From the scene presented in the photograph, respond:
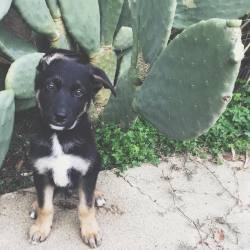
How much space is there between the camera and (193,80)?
8.49 ft

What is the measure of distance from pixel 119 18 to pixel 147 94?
93 cm

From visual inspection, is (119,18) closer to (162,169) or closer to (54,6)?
(54,6)

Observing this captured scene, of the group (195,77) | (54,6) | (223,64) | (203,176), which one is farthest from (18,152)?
(223,64)

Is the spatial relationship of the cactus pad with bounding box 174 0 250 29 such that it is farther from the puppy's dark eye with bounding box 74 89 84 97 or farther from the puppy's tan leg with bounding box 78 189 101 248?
the puppy's tan leg with bounding box 78 189 101 248

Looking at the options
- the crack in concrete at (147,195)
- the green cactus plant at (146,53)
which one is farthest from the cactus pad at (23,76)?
the crack in concrete at (147,195)

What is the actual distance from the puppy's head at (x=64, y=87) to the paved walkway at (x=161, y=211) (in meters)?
0.63

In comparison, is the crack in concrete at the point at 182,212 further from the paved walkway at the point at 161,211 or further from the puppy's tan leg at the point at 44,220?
the puppy's tan leg at the point at 44,220

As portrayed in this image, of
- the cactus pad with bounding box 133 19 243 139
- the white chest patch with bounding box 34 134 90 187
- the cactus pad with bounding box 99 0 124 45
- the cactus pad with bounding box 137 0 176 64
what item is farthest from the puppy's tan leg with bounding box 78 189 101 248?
the cactus pad with bounding box 99 0 124 45

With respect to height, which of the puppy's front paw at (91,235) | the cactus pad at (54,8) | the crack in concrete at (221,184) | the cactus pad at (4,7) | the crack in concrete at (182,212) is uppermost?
the cactus pad at (4,7)

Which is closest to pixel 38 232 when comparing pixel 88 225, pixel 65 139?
pixel 88 225

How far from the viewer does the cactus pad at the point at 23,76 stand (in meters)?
3.08

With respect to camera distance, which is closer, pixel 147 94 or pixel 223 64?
pixel 223 64

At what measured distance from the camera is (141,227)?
10.0ft

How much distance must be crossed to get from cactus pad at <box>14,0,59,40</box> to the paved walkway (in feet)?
3.11
